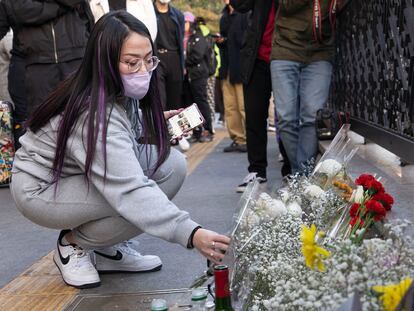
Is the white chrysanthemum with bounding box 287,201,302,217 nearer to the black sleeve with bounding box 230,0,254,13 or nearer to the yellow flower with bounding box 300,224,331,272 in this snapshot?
the yellow flower with bounding box 300,224,331,272

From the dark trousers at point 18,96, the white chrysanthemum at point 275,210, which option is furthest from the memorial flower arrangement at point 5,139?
the white chrysanthemum at point 275,210

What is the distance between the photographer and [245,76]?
5961 mm

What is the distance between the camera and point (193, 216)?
545 centimetres

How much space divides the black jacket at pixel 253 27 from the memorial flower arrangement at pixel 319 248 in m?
2.37

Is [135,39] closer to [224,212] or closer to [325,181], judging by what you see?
[325,181]

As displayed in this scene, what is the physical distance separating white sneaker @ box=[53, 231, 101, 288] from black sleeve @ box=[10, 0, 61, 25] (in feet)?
8.12

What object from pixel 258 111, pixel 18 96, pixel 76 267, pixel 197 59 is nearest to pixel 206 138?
pixel 197 59

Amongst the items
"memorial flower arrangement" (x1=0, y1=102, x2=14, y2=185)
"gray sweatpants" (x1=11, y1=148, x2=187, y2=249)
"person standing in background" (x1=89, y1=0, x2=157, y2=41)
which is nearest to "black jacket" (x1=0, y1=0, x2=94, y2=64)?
"person standing in background" (x1=89, y1=0, x2=157, y2=41)

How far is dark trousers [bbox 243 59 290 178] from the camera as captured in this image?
19.6 feet

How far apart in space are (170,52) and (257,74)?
3.42 meters

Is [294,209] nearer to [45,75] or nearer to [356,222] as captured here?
[356,222]

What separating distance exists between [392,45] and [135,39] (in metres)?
1.73

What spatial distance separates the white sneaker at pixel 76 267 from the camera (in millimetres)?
3755

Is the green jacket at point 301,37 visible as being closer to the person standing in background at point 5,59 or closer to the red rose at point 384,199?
the red rose at point 384,199
